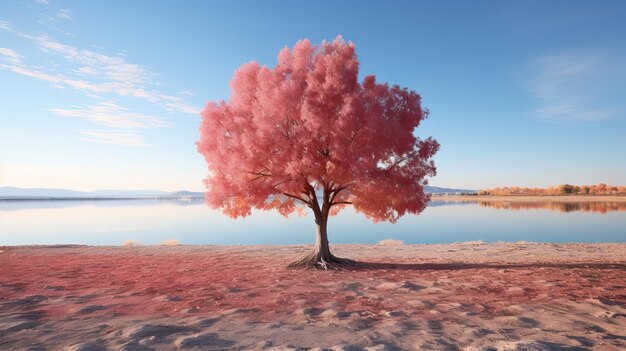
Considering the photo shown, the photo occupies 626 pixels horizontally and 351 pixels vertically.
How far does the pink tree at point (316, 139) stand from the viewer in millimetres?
16141

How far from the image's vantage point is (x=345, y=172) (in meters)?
16.4

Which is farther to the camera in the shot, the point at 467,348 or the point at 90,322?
the point at 90,322

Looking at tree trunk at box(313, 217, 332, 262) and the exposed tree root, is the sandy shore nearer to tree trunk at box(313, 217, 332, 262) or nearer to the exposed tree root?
the exposed tree root

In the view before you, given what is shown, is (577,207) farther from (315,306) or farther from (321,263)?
(315,306)

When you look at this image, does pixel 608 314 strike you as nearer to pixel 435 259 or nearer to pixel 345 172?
pixel 345 172

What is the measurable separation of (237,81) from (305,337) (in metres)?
13.9

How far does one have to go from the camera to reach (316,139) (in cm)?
1630

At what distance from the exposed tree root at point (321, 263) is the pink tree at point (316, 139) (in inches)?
2.7

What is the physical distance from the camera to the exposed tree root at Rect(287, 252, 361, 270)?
694 inches

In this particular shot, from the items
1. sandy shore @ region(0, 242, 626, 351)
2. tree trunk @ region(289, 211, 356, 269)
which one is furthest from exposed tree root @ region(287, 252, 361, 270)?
sandy shore @ region(0, 242, 626, 351)

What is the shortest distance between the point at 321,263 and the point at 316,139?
20.3 ft

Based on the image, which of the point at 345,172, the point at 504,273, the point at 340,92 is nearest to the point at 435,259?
the point at 504,273

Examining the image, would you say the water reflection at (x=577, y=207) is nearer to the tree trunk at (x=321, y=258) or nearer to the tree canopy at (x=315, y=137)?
the tree canopy at (x=315, y=137)

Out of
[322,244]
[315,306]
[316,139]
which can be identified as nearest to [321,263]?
[322,244]
